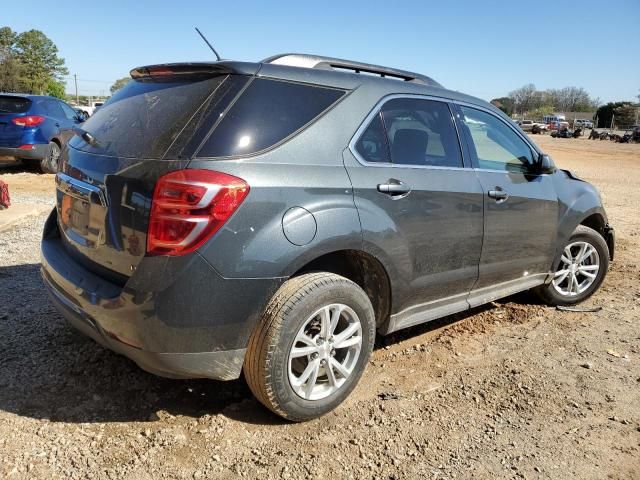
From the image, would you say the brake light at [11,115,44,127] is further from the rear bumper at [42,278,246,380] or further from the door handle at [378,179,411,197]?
the door handle at [378,179,411,197]

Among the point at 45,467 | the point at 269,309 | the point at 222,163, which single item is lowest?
the point at 45,467

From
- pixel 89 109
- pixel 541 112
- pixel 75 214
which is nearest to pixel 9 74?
pixel 89 109

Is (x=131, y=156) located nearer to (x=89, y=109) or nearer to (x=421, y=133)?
(x=421, y=133)

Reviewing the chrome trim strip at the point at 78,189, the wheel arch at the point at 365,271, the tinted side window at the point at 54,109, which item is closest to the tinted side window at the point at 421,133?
the wheel arch at the point at 365,271

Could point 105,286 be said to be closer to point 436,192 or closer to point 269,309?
point 269,309

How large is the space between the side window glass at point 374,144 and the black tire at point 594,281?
2193mm

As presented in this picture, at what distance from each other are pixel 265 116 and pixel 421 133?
119cm

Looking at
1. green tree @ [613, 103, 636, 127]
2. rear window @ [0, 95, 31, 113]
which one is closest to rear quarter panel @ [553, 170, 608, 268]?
rear window @ [0, 95, 31, 113]

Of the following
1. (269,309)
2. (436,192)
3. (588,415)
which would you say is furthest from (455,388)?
(269,309)

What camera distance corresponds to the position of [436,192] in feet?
10.7

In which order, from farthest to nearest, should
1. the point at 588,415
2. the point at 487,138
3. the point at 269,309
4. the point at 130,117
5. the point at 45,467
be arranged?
the point at 487,138, the point at 588,415, the point at 130,117, the point at 269,309, the point at 45,467

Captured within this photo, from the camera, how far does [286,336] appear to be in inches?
101

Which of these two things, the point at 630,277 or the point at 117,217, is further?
the point at 630,277

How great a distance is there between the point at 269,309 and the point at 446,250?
4.37 feet
